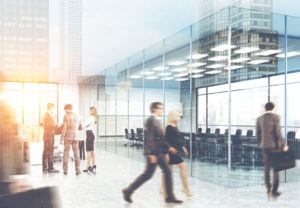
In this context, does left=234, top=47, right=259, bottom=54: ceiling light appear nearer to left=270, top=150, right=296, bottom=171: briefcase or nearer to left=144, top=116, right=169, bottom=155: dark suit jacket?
left=270, top=150, right=296, bottom=171: briefcase

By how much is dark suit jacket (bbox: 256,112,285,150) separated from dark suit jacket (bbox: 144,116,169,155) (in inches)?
67.6

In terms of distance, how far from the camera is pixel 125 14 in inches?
883

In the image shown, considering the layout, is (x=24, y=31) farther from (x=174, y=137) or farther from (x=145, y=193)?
(x=174, y=137)

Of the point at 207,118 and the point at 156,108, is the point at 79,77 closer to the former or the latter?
the point at 207,118

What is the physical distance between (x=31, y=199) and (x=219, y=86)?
1699 cm

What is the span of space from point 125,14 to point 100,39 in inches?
133

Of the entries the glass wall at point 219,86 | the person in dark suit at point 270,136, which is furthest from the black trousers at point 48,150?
the person in dark suit at point 270,136

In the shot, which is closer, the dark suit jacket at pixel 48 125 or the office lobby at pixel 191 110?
the office lobby at pixel 191 110

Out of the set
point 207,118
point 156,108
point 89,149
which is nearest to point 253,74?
point 207,118

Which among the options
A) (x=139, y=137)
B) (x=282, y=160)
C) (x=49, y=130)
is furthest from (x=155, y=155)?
(x=139, y=137)

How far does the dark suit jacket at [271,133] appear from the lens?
5934 mm

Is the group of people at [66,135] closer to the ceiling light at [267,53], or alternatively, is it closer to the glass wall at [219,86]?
the glass wall at [219,86]

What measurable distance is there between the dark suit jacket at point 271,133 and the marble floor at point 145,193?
86cm

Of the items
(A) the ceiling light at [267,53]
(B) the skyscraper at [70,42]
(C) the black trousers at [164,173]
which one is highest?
(B) the skyscraper at [70,42]
